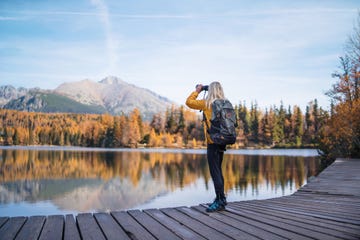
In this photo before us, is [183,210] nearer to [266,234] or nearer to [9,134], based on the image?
[266,234]

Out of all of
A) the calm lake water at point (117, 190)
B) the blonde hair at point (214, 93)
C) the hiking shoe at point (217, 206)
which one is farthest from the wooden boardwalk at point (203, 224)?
the calm lake water at point (117, 190)

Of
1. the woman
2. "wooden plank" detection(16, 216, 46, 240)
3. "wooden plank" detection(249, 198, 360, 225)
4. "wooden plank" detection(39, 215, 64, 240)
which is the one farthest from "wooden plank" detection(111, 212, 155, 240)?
"wooden plank" detection(249, 198, 360, 225)

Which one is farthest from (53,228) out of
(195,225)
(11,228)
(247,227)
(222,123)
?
(222,123)

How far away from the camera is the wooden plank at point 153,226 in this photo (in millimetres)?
4055

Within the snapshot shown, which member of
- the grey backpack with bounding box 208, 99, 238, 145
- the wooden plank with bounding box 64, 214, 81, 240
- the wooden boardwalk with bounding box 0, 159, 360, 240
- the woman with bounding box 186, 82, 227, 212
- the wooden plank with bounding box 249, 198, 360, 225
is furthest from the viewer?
the woman with bounding box 186, 82, 227, 212

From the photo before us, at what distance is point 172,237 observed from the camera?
3986 mm

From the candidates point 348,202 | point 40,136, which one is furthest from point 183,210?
point 40,136

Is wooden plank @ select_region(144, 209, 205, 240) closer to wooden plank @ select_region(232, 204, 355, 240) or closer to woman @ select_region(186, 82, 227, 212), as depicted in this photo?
woman @ select_region(186, 82, 227, 212)

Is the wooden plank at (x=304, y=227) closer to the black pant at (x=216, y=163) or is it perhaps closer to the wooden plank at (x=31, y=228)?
the black pant at (x=216, y=163)

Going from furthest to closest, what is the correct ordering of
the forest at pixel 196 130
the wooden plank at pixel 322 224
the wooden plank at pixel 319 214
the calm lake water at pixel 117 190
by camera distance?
1. the forest at pixel 196 130
2. the calm lake water at pixel 117 190
3. the wooden plank at pixel 319 214
4. the wooden plank at pixel 322 224

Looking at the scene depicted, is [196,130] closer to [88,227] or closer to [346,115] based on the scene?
[346,115]

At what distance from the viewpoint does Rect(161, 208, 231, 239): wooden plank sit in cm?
409

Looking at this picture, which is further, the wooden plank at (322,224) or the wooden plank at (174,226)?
the wooden plank at (322,224)

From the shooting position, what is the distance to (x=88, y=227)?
444 cm
